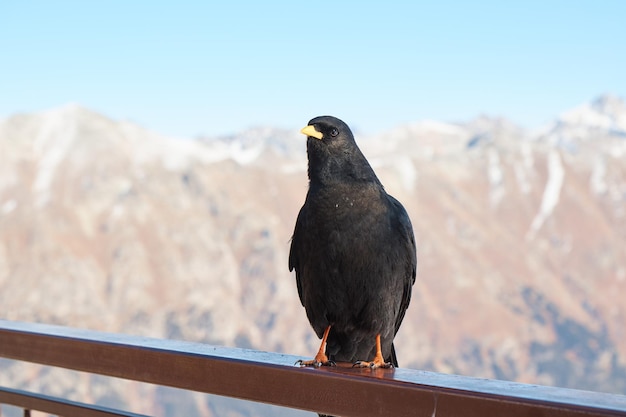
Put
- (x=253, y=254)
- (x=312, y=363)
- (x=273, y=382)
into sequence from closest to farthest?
(x=273, y=382) → (x=312, y=363) → (x=253, y=254)

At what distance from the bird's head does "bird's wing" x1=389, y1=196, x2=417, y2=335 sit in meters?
0.13

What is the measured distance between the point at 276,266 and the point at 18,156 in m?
36.2

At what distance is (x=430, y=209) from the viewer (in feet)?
367

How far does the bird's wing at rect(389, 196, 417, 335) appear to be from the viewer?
A: 7.80ft

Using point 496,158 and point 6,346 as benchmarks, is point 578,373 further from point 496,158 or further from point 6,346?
point 6,346

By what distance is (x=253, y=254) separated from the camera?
10150 centimetres

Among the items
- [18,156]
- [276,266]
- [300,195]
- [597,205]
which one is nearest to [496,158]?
[597,205]

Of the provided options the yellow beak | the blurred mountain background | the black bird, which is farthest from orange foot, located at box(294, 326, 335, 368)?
the blurred mountain background

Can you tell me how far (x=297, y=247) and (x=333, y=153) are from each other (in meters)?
0.31

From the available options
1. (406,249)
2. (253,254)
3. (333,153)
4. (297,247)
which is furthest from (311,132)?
(253,254)

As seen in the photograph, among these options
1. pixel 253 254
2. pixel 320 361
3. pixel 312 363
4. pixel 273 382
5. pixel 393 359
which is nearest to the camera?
pixel 273 382

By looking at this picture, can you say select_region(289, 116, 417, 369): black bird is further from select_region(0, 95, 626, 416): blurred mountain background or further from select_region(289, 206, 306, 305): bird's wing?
Result: select_region(0, 95, 626, 416): blurred mountain background

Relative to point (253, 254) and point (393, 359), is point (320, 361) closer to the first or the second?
point (393, 359)

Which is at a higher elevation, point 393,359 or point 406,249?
point 406,249
